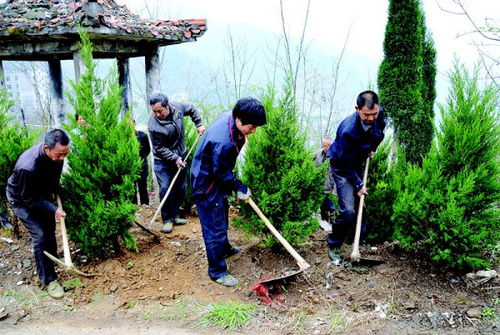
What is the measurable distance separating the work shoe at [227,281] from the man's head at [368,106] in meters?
2.45

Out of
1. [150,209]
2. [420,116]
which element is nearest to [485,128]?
[150,209]

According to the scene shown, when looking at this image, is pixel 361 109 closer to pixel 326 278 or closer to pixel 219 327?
pixel 326 278

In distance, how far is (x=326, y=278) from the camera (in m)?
4.46

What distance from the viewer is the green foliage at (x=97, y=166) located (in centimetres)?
462

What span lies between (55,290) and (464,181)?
472 centimetres

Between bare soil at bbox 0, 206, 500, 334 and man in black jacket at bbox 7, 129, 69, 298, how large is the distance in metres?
0.35

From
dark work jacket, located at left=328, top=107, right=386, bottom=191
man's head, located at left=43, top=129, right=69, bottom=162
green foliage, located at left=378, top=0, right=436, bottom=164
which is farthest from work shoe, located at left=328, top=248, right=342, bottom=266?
green foliage, located at left=378, top=0, right=436, bottom=164

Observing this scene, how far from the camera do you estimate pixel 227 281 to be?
441 centimetres

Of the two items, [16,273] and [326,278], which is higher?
[326,278]

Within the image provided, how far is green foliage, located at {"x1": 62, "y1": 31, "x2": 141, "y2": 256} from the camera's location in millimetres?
4625

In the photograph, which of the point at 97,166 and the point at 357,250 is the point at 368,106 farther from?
the point at 97,166

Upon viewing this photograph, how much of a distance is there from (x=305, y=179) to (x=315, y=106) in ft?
41.4

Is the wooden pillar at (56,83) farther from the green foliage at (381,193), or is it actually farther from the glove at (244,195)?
the green foliage at (381,193)

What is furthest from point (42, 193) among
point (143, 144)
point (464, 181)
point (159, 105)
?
point (464, 181)
